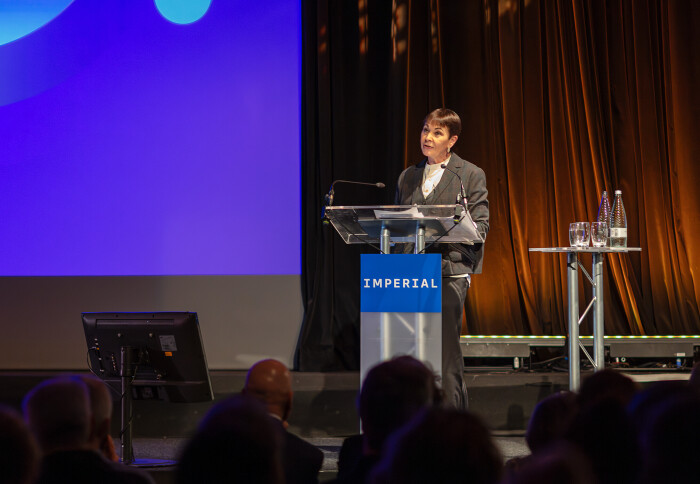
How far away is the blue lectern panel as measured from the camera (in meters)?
2.95

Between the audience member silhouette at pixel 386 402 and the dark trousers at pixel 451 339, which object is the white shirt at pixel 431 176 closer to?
the dark trousers at pixel 451 339

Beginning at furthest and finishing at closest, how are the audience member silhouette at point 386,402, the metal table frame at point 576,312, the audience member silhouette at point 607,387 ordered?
the metal table frame at point 576,312
the audience member silhouette at point 607,387
the audience member silhouette at point 386,402

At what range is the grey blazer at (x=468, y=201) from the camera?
339 centimetres

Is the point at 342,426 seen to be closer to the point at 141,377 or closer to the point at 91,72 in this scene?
the point at 141,377

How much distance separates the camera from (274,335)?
4.86 m

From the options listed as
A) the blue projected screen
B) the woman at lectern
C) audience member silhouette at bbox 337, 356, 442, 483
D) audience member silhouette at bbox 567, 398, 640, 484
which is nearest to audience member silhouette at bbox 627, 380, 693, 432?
audience member silhouette at bbox 567, 398, 640, 484

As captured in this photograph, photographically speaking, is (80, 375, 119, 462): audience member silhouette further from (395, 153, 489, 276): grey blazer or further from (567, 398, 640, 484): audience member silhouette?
(395, 153, 489, 276): grey blazer

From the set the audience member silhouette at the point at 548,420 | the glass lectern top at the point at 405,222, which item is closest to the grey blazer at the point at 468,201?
the glass lectern top at the point at 405,222

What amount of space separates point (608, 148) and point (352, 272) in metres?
1.93

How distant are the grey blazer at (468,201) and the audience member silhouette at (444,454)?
235cm

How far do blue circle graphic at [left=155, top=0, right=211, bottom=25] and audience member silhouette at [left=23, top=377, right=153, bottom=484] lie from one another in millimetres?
3751

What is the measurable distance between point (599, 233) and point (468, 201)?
83cm

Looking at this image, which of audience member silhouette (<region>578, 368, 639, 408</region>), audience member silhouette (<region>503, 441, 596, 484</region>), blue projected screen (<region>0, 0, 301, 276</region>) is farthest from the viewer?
blue projected screen (<region>0, 0, 301, 276</region>)

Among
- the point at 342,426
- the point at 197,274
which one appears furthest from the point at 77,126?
the point at 342,426
